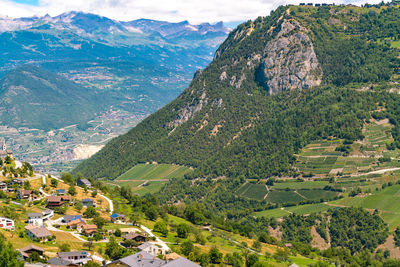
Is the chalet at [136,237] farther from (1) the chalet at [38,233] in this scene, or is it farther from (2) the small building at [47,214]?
(2) the small building at [47,214]

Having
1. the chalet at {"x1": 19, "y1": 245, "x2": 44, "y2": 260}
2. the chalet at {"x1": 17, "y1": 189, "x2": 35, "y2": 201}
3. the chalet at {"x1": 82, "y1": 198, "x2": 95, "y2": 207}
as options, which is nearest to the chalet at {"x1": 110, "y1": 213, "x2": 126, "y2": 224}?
the chalet at {"x1": 82, "y1": 198, "x2": 95, "y2": 207}

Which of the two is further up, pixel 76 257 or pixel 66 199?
pixel 76 257

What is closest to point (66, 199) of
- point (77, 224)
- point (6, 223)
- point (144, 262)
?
point (77, 224)

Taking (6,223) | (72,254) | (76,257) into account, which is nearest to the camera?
(72,254)

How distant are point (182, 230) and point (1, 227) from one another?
59.1 meters

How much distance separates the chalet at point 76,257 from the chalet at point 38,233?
16.3 metres

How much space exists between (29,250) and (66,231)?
32.5m

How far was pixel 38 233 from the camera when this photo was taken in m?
141

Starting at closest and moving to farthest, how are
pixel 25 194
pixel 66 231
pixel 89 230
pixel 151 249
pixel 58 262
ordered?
pixel 58 262 → pixel 151 249 → pixel 89 230 → pixel 66 231 → pixel 25 194

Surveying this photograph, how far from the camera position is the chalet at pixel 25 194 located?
185125 mm

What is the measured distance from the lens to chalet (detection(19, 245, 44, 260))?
399 feet

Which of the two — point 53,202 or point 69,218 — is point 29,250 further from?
point 53,202

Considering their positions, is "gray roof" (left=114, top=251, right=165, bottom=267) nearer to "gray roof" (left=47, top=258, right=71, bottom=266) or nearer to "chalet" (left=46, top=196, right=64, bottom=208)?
"gray roof" (left=47, top=258, right=71, bottom=266)

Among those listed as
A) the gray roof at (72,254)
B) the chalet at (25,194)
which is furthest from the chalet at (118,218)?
the gray roof at (72,254)
